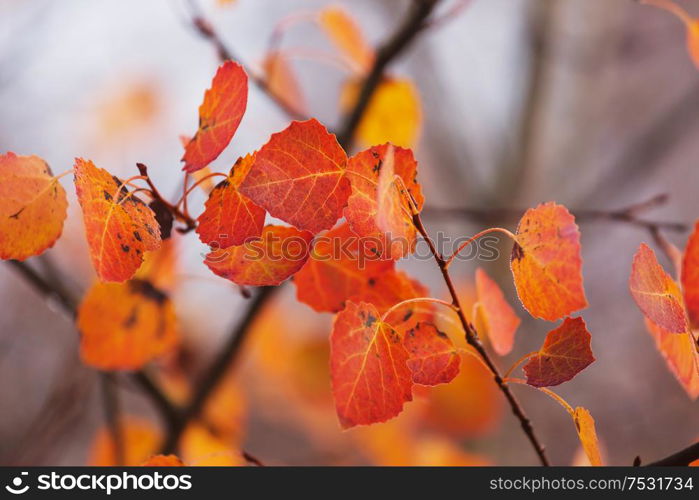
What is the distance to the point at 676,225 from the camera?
765 mm

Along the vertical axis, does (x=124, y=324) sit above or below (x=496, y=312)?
above

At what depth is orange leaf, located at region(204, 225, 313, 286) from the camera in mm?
448

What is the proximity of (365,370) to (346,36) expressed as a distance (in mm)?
651

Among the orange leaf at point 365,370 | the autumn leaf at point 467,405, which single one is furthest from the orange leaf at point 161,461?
the autumn leaf at point 467,405

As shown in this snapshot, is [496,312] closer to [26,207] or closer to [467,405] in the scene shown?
[26,207]

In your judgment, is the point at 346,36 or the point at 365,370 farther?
the point at 346,36

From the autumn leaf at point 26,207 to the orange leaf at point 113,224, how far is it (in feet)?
0.21

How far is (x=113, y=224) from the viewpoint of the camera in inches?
16.8

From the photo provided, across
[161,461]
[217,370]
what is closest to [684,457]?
[161,461]

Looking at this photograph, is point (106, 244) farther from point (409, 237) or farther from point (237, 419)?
point (237, 419)

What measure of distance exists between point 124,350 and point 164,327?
0.05 m

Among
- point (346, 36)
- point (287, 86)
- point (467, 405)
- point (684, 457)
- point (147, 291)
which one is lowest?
point (684, 457)

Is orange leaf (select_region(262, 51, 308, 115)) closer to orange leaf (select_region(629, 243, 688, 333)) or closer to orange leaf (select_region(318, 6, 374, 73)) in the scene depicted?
orange leaf (select_region(318, 6, 374, 73))
